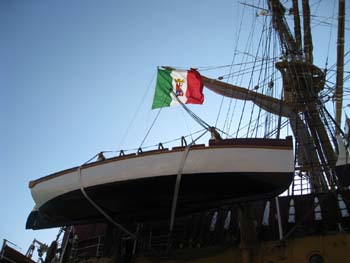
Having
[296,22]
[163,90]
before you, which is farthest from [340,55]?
[163,90]

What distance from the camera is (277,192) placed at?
7.12 m

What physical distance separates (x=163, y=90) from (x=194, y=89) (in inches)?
41.8

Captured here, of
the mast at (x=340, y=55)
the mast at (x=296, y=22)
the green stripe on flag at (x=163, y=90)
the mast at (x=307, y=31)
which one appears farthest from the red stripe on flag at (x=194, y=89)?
the mast at (x=296, y=22)

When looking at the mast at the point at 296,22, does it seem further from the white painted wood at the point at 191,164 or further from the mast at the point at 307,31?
the white painted wood at the point at 191,164

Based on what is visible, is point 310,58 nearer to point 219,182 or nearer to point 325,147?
point 325,147

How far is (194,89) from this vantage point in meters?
13.4

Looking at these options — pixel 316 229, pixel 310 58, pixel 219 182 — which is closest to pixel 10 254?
pixel 219 182

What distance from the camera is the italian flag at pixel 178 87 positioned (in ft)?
42.9

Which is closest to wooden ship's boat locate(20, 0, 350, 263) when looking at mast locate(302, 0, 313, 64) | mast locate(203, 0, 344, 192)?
mast locate(203, 0, 344, 192)

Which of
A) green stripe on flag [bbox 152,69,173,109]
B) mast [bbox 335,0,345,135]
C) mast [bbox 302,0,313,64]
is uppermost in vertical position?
mast [bbox 302,0,313,64]

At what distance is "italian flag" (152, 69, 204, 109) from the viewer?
13070 mm

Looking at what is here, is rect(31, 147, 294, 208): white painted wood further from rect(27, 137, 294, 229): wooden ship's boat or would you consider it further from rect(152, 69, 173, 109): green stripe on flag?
rect(152, 69, 173, 109): green stripe on flag

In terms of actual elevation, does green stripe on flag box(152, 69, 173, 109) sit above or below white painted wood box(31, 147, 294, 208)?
above

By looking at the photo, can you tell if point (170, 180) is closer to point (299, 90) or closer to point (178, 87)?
point (178, 87)
